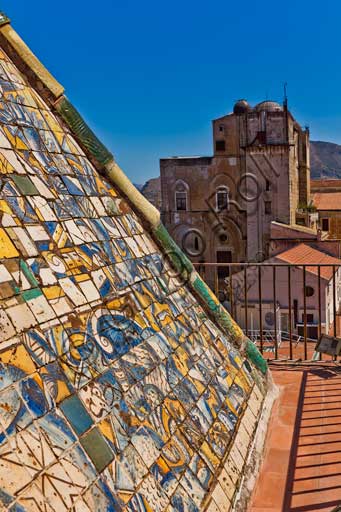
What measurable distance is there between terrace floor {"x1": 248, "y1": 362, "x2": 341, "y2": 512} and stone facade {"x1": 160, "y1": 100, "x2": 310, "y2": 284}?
23.2 metres

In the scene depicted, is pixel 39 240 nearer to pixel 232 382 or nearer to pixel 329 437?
pixel 232 382

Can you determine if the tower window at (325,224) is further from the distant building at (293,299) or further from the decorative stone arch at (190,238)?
the distant building at (293,299)

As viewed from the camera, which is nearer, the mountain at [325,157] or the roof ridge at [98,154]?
the roof ridge at [98,154]

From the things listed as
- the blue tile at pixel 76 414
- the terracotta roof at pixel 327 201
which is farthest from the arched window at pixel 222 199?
the blue tile at pixel 76 414

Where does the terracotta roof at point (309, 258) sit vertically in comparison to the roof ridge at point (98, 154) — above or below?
below

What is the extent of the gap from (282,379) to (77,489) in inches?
132

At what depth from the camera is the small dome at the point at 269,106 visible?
2866 centimetres

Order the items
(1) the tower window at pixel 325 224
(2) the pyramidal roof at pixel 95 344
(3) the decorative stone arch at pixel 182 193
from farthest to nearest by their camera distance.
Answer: (1) the tower window at pixel 325 224, (3) the decorative stone arch at pixel 182 193, (2) the pyramidal roof at pixel 95 344

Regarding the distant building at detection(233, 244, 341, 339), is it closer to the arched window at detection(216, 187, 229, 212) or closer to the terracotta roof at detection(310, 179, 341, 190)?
the arched window at detection(216, 187, 229, 212)

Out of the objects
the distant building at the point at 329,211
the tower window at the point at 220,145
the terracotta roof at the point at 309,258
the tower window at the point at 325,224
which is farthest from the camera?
the tower window at the point at 325,224

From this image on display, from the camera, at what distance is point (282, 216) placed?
92.7ft

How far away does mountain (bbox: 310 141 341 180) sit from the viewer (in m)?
101

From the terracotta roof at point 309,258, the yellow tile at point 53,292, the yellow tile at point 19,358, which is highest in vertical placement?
the yellow tile at point 53,292

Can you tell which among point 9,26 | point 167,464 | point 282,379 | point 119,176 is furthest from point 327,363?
point 9,26
